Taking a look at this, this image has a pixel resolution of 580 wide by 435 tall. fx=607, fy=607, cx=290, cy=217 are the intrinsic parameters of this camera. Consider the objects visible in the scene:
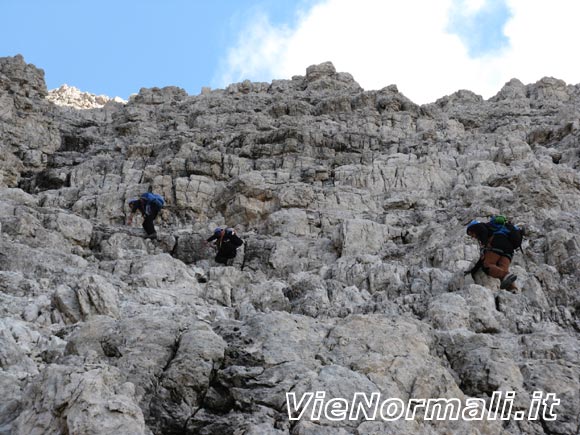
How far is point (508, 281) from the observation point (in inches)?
546

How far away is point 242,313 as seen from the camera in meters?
13.3

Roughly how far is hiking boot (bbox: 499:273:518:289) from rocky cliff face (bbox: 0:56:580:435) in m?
0.15

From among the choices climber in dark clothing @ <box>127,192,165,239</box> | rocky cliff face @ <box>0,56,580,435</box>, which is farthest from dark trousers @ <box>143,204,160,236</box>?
rocky cliff face @ <box>0,56,580,435</box>

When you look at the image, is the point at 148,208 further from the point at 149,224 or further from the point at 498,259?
the point at 498,259

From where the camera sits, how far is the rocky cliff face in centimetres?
888

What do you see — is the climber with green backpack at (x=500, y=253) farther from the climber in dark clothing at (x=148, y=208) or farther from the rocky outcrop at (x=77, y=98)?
the rocky outcrop at (x=77, y=98)

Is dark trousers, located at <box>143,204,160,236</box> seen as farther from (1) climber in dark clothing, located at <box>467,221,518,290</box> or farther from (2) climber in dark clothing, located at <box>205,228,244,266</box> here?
(1) climber in dark clothing, located at <box>467,221,518,290</box>

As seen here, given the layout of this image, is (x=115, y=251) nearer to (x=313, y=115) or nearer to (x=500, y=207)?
(x=500, y=207)

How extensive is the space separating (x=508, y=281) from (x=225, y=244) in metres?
8.31

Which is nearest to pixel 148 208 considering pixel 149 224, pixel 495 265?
pixel 149 224

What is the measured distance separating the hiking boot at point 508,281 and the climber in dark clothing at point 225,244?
7.90 m

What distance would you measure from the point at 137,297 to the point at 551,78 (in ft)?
127

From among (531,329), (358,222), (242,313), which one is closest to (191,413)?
(242,313)

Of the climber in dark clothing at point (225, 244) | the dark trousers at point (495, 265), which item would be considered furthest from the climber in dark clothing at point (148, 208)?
the dark trousers at point (495, 265)
